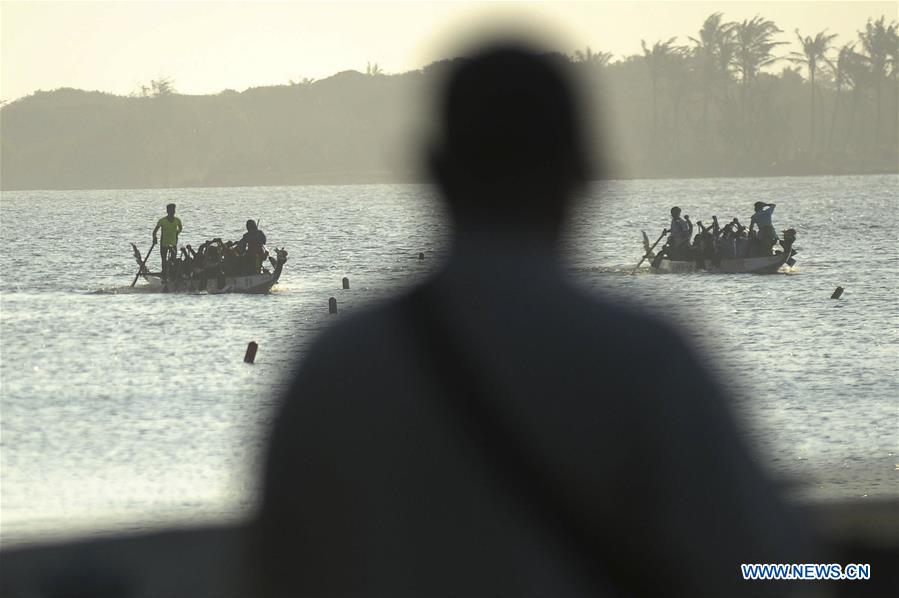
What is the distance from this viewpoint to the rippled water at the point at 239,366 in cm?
1559

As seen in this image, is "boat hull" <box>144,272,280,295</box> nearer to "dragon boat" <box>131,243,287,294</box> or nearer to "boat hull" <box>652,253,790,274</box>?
"dragon boat" <box>131,243,287,294</box>

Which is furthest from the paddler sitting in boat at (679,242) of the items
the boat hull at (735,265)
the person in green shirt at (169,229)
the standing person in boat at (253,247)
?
the person in green shirt at (169,229)

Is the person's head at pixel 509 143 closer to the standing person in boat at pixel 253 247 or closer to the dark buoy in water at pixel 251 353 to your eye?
the dark buoy in water at pixel 251 353

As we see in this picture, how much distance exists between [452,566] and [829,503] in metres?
7.25

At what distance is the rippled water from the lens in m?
15.6

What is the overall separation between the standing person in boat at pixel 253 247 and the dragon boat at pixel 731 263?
13.1m

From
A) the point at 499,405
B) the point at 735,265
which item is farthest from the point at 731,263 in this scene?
the point at 499,405

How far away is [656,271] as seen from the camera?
51.0 metres

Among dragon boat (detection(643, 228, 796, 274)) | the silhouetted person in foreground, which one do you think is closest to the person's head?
the silhouetted person in foreground

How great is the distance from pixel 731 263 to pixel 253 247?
15859 millimetres

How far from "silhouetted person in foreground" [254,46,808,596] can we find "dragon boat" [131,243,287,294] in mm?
39814

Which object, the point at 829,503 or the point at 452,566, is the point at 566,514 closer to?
the point at 452,566

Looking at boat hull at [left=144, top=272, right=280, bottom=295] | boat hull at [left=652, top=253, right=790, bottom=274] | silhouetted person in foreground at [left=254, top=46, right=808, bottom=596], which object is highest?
silhouetted person in foreground at [left=254, top=46, right=808, bottom=596]

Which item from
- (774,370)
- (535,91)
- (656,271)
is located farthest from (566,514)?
(656,271)
